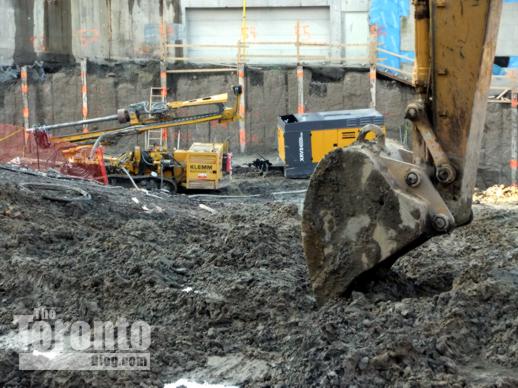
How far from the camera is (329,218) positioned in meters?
5.75

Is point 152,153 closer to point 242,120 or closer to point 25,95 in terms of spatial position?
point 242,120

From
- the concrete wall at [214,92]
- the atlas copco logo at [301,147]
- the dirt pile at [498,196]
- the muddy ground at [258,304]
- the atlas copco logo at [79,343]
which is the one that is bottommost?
the dirt pile at [498,196]

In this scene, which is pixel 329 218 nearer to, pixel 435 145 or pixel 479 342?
pixel 435 145

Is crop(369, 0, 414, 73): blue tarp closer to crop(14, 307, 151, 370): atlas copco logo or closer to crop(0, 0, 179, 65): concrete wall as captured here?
crop(0, 0, 179, 65): concrete wall

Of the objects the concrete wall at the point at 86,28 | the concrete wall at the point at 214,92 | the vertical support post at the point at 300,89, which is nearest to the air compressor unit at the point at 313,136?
the vertical support post at the point at 300,89

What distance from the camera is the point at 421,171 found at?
5.55 metres

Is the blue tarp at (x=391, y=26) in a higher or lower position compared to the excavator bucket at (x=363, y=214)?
higher

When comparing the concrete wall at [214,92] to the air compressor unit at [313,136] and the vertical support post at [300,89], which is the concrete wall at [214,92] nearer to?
the vertical support post at [300,89]

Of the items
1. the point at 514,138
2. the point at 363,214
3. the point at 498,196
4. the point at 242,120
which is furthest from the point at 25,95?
the point at 363,214

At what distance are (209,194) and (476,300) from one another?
1277cm

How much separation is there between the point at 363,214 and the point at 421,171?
1.54 ft

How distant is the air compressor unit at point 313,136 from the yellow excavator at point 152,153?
75.3 inches

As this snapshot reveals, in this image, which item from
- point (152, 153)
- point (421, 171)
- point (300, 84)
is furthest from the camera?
point (300, 84)

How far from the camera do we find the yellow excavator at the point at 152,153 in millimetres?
17203
